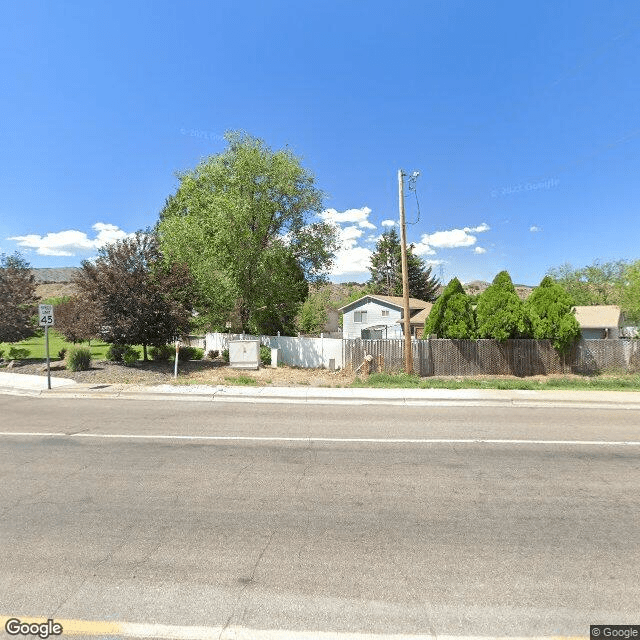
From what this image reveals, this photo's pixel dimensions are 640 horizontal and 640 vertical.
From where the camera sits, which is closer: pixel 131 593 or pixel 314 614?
pixel 314 614

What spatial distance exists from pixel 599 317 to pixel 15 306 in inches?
1522

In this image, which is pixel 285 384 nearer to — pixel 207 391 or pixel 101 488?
pixel 207 391

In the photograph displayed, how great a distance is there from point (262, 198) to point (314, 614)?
22.0 meters

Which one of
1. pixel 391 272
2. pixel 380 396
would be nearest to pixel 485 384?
pixel 380 396

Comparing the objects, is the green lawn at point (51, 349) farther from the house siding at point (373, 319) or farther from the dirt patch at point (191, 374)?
the house siding at point (373, 319)

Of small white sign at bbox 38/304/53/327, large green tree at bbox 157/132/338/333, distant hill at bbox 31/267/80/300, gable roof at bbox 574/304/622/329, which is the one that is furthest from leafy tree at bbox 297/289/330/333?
distant hill at bbox 31/267/80/300

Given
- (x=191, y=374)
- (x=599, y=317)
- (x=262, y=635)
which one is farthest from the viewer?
(x=599, y=317)

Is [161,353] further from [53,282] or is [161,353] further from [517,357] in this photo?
[53,282]

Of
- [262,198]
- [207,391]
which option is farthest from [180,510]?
[262,198]

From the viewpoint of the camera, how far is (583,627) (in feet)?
9.46

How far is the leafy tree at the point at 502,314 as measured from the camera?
59.8ft

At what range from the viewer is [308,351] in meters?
21.5

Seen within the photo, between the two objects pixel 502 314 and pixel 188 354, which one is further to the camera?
pixel 188 354

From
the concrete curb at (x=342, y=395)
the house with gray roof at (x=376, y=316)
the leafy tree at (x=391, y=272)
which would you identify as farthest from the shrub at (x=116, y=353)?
the leafy tree at (x=391, y=272)
